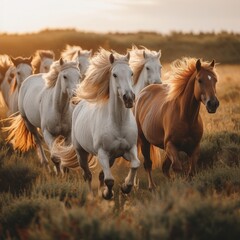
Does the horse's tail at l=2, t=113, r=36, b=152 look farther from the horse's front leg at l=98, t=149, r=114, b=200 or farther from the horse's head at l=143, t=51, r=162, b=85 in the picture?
the horse's front leg at l=98, t=149, r=114, b=200

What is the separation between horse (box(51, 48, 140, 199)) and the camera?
8.95m

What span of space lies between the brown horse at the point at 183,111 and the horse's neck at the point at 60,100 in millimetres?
1488

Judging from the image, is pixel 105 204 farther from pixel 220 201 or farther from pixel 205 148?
pixel 205 148

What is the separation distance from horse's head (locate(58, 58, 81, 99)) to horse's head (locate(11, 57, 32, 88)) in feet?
13.6

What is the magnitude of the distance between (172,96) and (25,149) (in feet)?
16.1

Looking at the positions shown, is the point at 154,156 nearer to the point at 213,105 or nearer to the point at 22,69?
the point at 213,105

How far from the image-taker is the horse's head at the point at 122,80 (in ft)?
28.2

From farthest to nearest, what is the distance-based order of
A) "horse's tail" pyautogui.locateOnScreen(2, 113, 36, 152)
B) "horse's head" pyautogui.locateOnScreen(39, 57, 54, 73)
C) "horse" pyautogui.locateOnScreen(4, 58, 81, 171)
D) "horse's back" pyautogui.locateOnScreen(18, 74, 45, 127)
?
1. "horse's head" pyautogui.locateOnScreen(39, 57, 54, 73)
2. "horse's tail" pyautogui.locateOnScreen(2, 113, 36, 152)
3. "horse's back" pyautogui.locateOnScreen(18, 74, 45, 127)
4. "horse" pyautogui.locateOnScreen(4, 58, 81, 171)

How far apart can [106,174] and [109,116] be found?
0.81 m

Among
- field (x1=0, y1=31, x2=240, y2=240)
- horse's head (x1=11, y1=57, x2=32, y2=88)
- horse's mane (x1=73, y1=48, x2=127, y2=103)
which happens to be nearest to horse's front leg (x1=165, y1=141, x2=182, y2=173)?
field (x1=0, y1=31, x2=240, y2=240)

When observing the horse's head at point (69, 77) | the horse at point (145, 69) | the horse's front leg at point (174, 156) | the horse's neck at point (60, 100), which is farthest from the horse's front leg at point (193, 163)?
the horse at point (145, 69)

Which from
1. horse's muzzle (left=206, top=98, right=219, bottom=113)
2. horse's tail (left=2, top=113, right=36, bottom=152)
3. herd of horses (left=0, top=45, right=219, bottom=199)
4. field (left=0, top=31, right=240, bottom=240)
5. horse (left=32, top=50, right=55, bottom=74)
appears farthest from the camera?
horse (left=32, top=50, right=55, bottom=74)

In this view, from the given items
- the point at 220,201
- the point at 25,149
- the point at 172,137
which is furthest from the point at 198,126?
the point at 25,149

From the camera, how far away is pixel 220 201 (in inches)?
248
